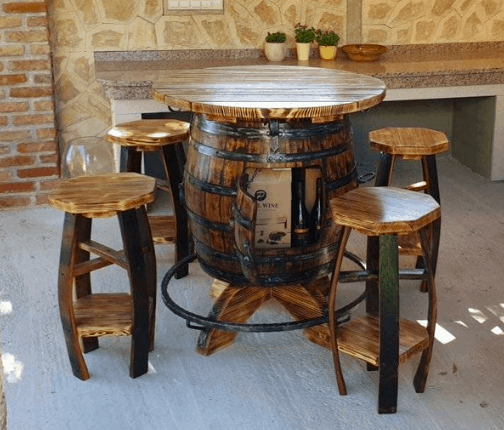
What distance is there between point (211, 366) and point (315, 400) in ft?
1.40

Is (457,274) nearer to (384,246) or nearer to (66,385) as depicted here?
(384,246)

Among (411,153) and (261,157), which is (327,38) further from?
(261,157)

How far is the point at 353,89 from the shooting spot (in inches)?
118

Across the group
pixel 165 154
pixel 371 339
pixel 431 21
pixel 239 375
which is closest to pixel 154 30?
pixel 165 154

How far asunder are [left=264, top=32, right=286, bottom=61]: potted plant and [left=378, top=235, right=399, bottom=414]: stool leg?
2556 millimetres

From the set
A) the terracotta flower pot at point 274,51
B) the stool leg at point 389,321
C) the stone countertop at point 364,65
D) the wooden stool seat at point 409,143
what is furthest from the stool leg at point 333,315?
the terracotta flower pot at point 274,51

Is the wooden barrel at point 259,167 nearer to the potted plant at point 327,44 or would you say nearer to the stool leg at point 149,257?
the stool leg at point 149,257

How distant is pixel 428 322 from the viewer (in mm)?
2775

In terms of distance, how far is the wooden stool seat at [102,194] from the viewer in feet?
8.78

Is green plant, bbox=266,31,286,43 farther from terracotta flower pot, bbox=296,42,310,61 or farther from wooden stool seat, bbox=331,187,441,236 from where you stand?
wooden stool seat, bbox=331,187,441,236

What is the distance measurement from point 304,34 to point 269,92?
217cm

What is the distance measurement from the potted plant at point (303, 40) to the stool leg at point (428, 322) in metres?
2.49

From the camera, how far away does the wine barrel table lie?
2.79 metres

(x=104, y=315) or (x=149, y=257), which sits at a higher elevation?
(x=149, y=257)
